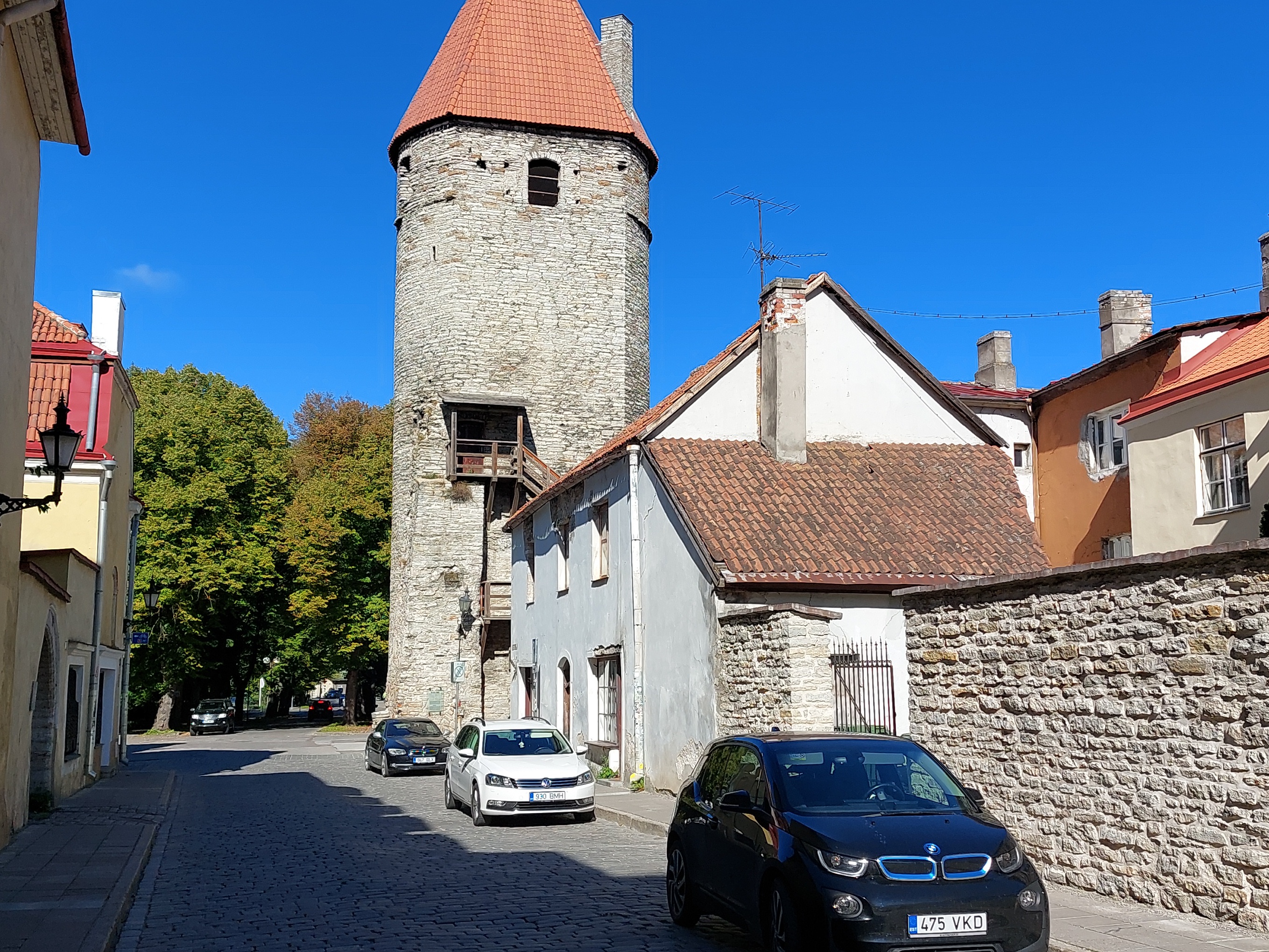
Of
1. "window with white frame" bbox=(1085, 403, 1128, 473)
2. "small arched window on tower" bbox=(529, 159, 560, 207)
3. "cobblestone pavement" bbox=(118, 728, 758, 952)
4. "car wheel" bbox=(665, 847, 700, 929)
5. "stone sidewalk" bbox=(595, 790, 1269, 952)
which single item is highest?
"small arched window on tower" bbox=(529, 159, 560, 207)

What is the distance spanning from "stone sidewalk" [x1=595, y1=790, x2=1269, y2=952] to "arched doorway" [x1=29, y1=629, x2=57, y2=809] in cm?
1471

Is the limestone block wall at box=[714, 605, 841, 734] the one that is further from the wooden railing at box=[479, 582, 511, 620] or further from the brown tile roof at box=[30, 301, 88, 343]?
the wooden railing at box=[479, 582, 511, 620]

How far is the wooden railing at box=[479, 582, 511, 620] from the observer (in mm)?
36219

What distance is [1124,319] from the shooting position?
89.3 ft

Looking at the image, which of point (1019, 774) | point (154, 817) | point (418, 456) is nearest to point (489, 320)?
point (418, 456)

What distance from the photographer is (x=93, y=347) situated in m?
22.5

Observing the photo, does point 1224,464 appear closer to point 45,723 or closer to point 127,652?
point 45,723

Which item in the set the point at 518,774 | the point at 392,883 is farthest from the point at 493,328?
the point at 392,883

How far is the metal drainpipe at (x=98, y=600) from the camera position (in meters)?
22.7

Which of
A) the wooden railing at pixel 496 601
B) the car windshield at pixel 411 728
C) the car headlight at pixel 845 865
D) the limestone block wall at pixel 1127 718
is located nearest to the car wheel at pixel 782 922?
the car headlight at pixel 845 865

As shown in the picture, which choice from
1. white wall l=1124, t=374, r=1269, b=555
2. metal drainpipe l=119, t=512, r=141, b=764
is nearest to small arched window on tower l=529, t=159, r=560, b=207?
metal drainpipe l=119, t=512, r=141, b=764

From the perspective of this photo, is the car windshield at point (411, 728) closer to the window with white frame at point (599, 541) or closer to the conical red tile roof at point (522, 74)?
the window with white frame at point (599, 541)

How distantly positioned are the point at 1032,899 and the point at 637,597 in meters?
14.1

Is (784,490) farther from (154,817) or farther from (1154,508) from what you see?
(154,817)
